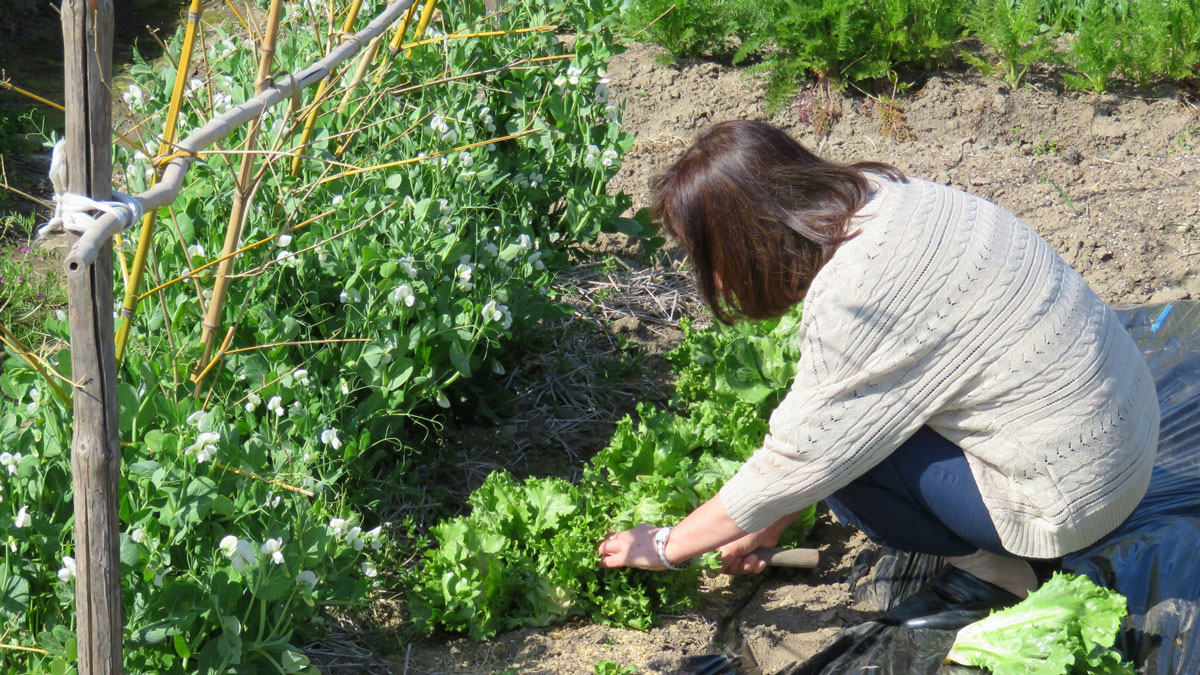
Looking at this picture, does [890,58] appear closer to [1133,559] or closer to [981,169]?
[981,169]

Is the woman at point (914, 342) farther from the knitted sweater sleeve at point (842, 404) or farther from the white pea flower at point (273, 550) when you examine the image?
the white pea flower at point (273, 550)

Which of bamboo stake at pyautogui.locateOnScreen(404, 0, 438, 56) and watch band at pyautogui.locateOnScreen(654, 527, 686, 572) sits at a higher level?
A: bamboo stake at pyautogui.locateOnScreen(404, 0, 438, 56)

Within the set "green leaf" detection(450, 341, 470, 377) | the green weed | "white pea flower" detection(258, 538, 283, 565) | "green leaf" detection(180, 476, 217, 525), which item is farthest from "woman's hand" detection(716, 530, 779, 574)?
the green weed

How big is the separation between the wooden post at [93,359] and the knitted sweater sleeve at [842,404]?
1236 millimetres

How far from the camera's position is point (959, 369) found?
2.17 metres

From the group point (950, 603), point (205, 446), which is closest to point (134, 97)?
point (205, 446)

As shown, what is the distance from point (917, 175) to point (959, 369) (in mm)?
2887

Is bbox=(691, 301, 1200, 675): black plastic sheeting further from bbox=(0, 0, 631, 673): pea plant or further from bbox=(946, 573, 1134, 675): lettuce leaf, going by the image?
bbox=(0, 0, 631, 673): pea plant

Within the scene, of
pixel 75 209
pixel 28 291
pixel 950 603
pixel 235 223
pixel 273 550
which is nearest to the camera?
pixel 75 209

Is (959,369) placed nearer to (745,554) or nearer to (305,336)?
(745,554)

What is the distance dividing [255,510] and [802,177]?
4.03 feet

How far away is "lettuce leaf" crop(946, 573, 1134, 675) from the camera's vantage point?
7.02 ft

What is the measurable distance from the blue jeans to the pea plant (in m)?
1.02

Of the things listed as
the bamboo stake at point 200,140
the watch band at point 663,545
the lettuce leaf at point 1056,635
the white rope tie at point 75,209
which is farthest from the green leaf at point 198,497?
the lettuce leaf at point 1056,635
